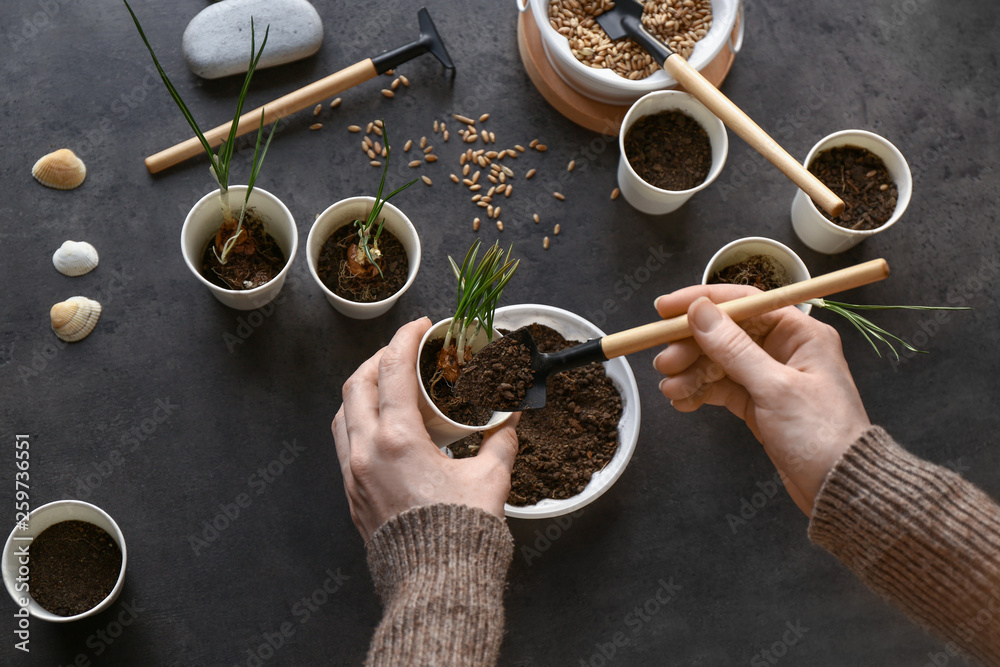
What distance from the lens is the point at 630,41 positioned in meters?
1.79

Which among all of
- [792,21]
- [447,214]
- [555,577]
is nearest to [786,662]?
[555,577]

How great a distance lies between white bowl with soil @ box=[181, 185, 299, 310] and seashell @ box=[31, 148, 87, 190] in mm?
400

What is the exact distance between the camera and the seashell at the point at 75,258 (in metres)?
1.72

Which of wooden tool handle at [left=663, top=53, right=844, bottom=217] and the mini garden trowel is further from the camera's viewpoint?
the mini garden trowel

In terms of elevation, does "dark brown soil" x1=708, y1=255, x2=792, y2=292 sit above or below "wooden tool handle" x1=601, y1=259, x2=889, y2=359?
below

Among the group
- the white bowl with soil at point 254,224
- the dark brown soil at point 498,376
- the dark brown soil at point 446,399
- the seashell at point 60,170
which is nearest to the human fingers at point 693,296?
the dark brown soil at point 498,376

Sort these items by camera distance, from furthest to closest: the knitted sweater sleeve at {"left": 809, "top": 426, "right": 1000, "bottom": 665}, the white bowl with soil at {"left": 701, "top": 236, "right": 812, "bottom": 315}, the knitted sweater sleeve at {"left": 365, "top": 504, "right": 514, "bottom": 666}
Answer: the white bowl with soil at {"left": 701, "top": 236, "right": 812, "bottom": 315} < the knitted sweater sleeve at {"left": 809, "top": 426, "right": 1000, "bottom": 665} < the knitted sweater sleeve at {"left": 365, "top": 504, "right": 514, "bottom": 666}

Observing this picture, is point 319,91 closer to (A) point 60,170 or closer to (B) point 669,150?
(A) point 60,170

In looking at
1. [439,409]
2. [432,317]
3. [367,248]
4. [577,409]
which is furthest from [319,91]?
[577,409]

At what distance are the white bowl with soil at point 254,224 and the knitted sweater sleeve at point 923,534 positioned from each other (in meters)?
1.20

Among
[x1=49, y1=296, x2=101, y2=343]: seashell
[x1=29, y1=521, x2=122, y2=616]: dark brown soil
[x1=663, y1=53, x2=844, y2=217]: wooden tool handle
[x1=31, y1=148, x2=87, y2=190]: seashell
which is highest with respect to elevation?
[x1=663, y1=53, x2=844, y2=217]: wooden tool handle

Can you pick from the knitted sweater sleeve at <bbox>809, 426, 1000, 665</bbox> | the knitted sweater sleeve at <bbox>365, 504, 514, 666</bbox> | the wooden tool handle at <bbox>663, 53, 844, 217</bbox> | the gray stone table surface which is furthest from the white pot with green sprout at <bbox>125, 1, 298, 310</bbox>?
the knitted sweater sleeve at <bbox>809, 426, 1000, 665</bbox>

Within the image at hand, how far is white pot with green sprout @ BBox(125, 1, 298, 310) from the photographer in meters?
1.59

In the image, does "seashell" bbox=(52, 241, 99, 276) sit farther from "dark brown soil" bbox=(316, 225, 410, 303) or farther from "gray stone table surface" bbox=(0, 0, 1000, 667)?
"dark brown soil" bbox=(316, 225, 410, 303)
